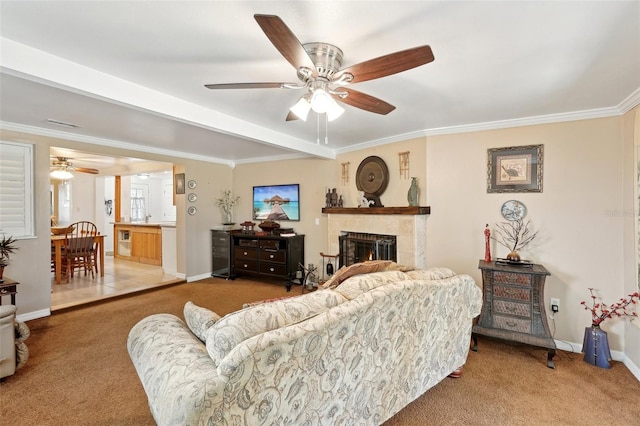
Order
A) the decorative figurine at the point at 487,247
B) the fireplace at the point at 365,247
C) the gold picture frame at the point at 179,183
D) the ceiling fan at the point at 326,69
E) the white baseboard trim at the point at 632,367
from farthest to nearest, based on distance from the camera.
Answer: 1. the gold picture frame at the point at 179,183
2. the fireplace at the point at 365,247
3. the decorative figurine at the point at 487,247
4. the white baseboard trim at the point at 632,367
5. the ceiling fan at the point at 326,69

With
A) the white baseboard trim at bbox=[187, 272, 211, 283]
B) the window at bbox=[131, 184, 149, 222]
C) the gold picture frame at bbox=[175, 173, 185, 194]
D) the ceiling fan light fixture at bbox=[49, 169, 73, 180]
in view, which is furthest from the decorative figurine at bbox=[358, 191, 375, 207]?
the window at bbox=[131, 184, 149, 222]

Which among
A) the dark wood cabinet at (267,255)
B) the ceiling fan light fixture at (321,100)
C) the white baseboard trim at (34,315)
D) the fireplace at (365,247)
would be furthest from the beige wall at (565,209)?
the white baseboard trim at (34,315)

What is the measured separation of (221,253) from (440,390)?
446cm

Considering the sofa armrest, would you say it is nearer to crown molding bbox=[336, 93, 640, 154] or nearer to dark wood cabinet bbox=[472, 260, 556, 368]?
dark wood cabinet bbox=[472, 260, 556, 368]

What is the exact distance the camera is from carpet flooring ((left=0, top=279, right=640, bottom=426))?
1.95m

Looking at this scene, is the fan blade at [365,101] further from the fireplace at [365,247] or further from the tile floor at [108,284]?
the tile floor at [108,284]

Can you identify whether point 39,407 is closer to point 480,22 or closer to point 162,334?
point 162,334

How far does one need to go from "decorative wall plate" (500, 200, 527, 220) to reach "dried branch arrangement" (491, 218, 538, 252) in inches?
1.8

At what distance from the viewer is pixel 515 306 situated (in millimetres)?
2742

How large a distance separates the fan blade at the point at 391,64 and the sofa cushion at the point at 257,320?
126 centimetres

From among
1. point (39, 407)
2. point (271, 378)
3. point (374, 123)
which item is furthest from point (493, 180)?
point (39, 407)

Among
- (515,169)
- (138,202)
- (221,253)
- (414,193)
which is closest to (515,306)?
(515,169)

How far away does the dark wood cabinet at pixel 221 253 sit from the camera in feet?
18.3

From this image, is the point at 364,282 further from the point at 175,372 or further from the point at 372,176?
the point at 372,176
